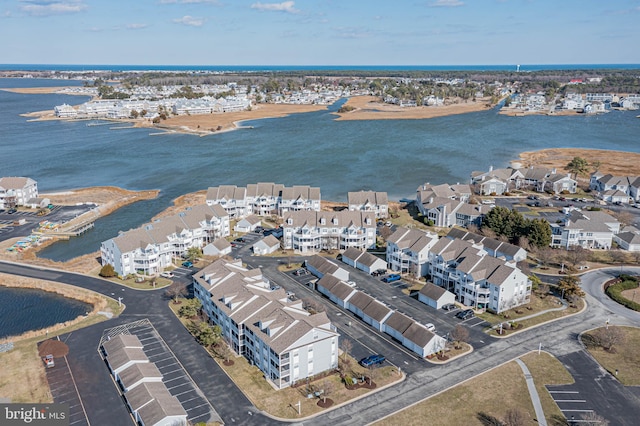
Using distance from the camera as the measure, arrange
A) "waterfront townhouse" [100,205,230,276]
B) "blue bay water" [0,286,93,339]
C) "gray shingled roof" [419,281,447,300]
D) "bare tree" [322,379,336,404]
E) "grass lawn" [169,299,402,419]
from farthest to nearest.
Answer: "waterfront townhouse" [100,205,230,276], "gray shingled roof" [419,281,447,300], "blue bay water" [0,286,93,339], "bare tree" [322,379,336,404], "grass lawn" [169,299,402,419]

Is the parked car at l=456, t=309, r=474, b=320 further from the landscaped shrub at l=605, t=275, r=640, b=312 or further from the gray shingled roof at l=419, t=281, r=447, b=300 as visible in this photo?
the landscaped shrub at l=605, t=275, r=640, b=312

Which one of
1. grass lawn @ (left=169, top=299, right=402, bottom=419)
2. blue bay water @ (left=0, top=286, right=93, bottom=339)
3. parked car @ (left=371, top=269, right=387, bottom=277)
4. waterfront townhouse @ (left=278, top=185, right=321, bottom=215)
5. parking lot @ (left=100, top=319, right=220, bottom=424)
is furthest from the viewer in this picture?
waterfront townhouse @ (left=278, top=185, right=321, bottom=215)

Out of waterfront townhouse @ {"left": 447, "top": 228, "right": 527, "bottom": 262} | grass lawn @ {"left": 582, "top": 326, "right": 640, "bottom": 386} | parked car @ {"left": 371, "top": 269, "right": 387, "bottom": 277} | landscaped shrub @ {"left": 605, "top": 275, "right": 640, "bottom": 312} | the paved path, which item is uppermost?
waterfront townhouse @ {"left": 447, "top": 228, "right": 527, "bottom": 262}

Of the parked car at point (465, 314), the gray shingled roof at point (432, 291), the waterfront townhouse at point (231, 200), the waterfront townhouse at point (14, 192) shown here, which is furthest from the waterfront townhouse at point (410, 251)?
the waterfront townhouse at point (14, 192)

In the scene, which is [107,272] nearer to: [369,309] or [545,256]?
[369,309]

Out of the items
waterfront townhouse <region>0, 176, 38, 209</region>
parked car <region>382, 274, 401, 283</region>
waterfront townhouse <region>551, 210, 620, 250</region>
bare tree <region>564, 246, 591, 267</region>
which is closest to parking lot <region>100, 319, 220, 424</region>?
parked car <region>382, 274, 401, 283</region>

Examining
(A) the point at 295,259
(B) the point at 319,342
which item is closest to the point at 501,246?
(A) the point at 295,259

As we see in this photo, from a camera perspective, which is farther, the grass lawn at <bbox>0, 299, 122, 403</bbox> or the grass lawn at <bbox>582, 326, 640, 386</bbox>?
the grass lawn at <bbox>582, 326, 640, 386</bbox>

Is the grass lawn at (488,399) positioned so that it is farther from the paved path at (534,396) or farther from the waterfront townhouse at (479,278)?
the waterfront townhouse at (479,278)
